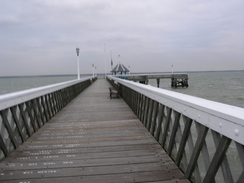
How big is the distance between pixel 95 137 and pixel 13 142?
1493mm

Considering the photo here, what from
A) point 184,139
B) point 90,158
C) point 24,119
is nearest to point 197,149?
point 184,139

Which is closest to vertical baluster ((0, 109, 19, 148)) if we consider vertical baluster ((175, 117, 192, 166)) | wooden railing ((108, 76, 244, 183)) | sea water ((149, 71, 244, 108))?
wooden railing ((108, 76, 244, 183))

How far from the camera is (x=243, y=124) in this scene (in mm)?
1612

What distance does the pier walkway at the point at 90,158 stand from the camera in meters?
2.85

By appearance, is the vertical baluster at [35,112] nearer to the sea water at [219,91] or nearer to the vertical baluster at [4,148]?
the vertical baluster at [4,148]

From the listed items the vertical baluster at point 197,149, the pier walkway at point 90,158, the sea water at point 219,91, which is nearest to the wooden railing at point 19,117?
the pier walkway at point 90,158

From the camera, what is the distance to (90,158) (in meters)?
3.45

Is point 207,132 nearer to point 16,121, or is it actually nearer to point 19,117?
point 16,121

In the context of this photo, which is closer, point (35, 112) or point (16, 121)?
point (16, 121)

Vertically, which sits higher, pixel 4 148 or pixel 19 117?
pixel 19 117

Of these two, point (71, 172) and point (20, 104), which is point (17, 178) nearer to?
point (71, 172)

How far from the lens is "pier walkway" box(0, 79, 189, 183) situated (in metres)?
2.85

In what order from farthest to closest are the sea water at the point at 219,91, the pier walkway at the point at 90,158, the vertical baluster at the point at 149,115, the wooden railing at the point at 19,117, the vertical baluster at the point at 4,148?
the sea water at the point at 219,91 → the vertical baluster at the point at 149,115 → the wooden railing at the point at 19,117 → the vertical baluster at the point at 4,148 → the pier walkway at the point at 90,158

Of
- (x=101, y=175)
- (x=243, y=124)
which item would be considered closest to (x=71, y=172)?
(x=101, y=175)
